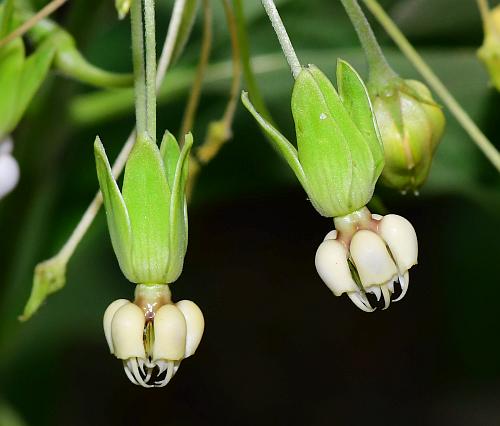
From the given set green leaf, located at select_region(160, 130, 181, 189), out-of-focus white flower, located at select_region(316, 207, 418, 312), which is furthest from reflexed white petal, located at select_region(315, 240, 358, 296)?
green leaf, located at select_region(160, 130, 181, 189)

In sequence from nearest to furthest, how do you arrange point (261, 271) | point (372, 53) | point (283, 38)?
1. point (283, 38)
2. point (372, 53)
3. point (261, 271)

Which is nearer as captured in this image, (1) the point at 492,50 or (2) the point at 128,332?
(2) the point at 128,332

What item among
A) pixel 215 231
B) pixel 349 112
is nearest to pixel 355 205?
pixel 349 112

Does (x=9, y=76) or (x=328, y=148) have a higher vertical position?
(x=9, y=76)

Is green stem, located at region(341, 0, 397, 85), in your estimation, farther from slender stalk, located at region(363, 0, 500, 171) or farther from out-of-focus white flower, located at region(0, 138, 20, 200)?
out-of-focus white flower, located at region(0, 138, 20, 200)

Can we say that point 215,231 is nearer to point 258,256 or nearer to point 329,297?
point 258,256

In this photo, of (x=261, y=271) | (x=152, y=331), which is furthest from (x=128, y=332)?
(x=261, y=271)

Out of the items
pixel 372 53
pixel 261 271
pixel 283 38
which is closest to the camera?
pixel 283 38

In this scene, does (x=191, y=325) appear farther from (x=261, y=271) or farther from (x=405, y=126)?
(x=261, y=271)
